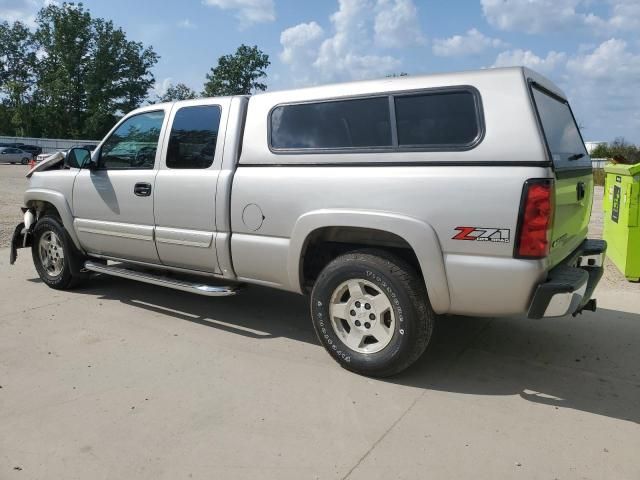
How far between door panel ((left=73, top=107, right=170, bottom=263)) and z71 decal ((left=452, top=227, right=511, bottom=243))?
2812 millimetres

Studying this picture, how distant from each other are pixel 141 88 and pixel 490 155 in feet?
223

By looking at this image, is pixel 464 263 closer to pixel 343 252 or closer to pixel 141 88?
pixel 343 252

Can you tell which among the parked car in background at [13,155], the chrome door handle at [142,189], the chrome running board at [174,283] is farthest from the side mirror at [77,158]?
the parked car in background at [13,155]

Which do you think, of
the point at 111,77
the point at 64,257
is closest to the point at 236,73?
the point at 111,77

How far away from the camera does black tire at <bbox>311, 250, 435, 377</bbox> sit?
3.60 m

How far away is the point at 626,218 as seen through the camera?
21.0 feet

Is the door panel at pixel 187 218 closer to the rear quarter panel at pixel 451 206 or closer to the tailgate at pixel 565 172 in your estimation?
the rear quarter panel at pixel 451 206

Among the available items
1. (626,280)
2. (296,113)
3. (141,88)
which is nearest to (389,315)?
(296,113)

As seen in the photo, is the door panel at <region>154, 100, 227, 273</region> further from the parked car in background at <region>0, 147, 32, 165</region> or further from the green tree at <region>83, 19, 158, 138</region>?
the green tree at <region>83, 19, 158, 138</region>

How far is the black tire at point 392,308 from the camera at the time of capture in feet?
11.8

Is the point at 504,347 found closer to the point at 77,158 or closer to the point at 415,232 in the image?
the point at 415,232

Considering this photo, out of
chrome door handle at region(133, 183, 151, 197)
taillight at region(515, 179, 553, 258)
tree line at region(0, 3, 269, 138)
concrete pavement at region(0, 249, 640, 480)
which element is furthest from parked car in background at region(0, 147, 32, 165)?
taillight at region(515, 179, 553, 258)

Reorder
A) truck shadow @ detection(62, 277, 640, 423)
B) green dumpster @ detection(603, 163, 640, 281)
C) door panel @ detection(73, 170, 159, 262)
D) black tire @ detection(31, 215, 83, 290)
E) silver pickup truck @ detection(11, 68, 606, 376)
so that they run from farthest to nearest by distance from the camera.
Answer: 1. green dumpster @ detection(603, 163, 640, 281)
2. black tire @ detection(31, 215, 83, 290)
3. door panel @ detection(73, 170, 159, 262)
4. truck shadow @ detection(62, 277, 640, 423)
5. silver pickup truck @ detection(11, 68, 606, 376)

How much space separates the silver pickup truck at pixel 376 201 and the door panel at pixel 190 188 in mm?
14
